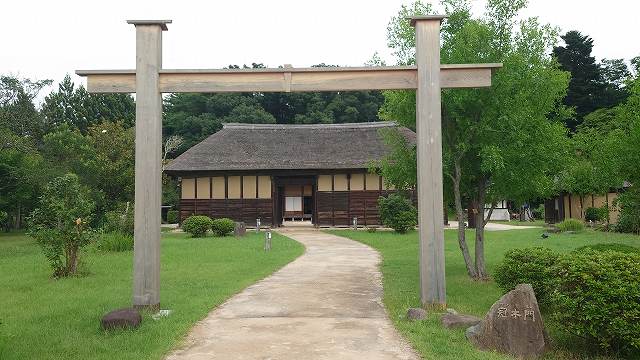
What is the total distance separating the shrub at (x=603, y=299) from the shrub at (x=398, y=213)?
19128 millimetres

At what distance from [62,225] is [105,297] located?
166 inches

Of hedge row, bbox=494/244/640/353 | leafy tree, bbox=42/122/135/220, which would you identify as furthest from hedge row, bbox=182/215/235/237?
hedge row, bbox=494/244/640/353

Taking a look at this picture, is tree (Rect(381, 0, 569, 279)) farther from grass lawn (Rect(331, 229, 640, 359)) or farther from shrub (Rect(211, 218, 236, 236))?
shrub (Rect(211, 218, 236, 236))

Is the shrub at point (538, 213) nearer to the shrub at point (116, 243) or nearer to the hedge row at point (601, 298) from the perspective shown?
the shrub at point (116, 243)

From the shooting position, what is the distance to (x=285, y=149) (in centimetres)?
3253

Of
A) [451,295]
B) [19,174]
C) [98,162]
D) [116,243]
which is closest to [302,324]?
[451,295]

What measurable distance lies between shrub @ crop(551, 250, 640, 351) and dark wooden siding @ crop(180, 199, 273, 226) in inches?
1003

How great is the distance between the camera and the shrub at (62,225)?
12.3 m

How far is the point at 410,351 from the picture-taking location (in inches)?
228

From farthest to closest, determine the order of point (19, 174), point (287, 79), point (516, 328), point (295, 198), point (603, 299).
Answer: point (295, 198)
point (19, 174)
point (287, 79)
point (516, 328)
point (603, 299)

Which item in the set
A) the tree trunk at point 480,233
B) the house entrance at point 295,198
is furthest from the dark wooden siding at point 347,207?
the tree trunk at point 480,233

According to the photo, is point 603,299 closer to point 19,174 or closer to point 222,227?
point 222,227

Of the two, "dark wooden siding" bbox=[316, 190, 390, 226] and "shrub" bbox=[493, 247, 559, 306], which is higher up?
"dark wooden siding" bbox=[316, 190, 390, 226]

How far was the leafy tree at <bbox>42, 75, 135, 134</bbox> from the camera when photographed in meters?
47.8
